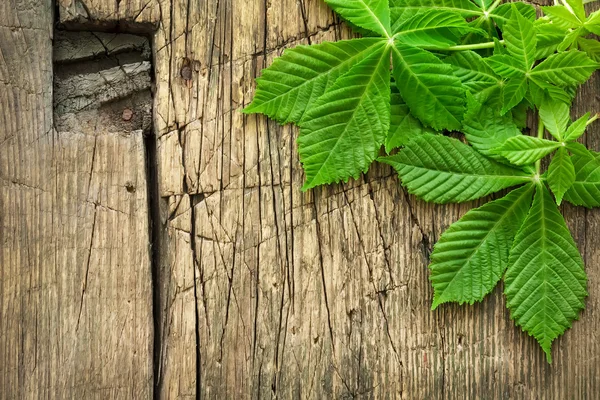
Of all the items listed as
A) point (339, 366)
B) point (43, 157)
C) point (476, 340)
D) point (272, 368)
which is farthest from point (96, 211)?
point (476, 340)

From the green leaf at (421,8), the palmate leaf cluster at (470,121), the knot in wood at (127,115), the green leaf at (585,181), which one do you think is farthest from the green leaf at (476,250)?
the knot in wood at (127,115)

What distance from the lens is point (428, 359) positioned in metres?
1.34

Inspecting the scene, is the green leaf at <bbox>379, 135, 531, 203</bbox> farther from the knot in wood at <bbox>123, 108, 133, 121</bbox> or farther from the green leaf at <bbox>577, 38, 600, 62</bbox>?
the knot in wood at <bbox>123, 108, 133, 121</bbox>

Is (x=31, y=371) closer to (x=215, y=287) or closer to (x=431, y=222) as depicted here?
(x=215, y=287)

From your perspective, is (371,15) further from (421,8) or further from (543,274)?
(543,274)

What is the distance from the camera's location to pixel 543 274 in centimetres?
131

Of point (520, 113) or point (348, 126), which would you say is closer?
point (348, 126)

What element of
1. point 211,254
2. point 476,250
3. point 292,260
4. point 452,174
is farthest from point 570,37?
point 211,254

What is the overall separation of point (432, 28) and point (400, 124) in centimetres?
22

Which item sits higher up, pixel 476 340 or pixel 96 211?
pixel 96 211

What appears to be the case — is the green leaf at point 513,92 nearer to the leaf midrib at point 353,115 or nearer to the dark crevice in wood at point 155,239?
the leaf midrib at point 353,115

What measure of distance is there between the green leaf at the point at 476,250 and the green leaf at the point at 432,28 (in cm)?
38

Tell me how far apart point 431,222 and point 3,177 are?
0.95 metres

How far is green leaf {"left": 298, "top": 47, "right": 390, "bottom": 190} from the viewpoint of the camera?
4.07 feet
